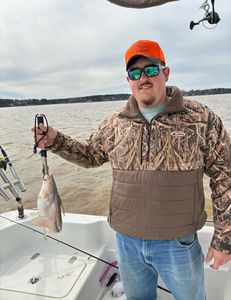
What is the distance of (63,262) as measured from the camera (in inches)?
129

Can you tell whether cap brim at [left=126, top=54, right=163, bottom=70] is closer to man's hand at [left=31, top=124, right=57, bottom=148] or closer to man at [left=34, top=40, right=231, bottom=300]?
man at [left=34, top=40, right=231, bottom=300]

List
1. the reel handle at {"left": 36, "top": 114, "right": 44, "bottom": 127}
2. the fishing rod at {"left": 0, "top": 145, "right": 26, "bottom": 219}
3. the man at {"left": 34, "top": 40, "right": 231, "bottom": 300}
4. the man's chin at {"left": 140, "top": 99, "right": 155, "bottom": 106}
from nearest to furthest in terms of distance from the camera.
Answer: the man at {"left": 34, "top": 40, "right": 231, "bottom": 300}, the man's chin at {"left": 140, "top": 99, "right": 155, "bottom": 106}, the reel handle at {"left": 36, "top": 114, "right": 44, "bottom": 127}, the fishing rod at {"left": 0, "top": 145, "right": 26, "bottom": 219}

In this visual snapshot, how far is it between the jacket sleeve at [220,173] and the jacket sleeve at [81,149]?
2.77 ft

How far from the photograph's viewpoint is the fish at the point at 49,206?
2.04 m

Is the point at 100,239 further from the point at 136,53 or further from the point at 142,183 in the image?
the point at 136,53

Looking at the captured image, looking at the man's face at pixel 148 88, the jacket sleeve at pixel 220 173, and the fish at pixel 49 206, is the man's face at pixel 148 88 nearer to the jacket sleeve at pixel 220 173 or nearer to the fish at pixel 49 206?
the jacket sleeve at pixel 220 173

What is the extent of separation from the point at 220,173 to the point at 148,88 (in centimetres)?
73

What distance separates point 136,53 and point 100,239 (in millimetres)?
2209

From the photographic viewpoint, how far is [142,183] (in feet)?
6.27

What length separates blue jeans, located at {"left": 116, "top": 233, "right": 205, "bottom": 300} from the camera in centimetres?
192

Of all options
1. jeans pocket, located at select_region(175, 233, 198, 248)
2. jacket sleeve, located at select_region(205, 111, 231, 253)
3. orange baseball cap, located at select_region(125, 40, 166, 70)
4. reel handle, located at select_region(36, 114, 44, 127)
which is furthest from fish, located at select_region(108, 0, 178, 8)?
jeans pocket, located at select_region(175, 233, 198, 248)

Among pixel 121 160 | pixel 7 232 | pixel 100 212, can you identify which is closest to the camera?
pixel 121 160

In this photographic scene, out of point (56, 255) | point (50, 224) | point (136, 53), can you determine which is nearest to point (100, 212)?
point (56, 255)

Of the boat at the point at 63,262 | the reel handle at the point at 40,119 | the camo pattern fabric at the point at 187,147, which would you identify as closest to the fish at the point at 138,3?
the camo pattern fabric at the point at 187,147
